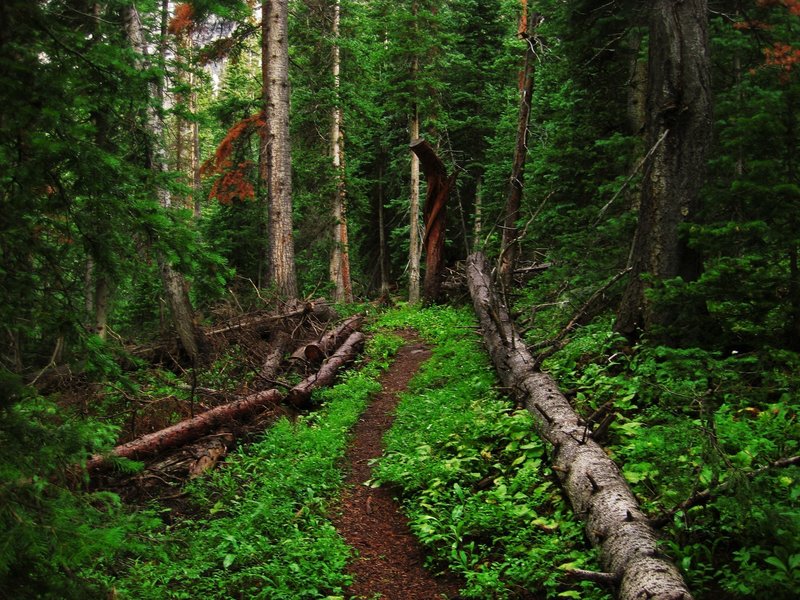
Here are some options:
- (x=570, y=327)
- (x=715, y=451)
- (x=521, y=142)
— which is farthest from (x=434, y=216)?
(x=715, y=451)

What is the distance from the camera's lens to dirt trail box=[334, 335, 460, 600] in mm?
4449

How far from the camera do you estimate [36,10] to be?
8.94 ft

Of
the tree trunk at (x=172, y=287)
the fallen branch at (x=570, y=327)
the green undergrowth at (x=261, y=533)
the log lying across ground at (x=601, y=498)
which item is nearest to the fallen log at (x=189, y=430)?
the green undergrowth at (x=261, y=533)

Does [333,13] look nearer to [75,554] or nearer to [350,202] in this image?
[350,202]

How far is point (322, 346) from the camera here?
451 inches

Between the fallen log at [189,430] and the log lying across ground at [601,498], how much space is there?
4.00 m

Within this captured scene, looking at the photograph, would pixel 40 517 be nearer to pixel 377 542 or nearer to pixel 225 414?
pixel 377 542

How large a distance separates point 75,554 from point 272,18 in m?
13.4

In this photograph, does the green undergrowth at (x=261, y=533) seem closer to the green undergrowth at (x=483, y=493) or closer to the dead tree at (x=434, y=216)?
the green undergrowth at (x=483, y=493)

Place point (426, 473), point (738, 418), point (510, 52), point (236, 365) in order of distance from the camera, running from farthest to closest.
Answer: point (510, 52), point (236, 365), point (426, 473), point (738, 418)

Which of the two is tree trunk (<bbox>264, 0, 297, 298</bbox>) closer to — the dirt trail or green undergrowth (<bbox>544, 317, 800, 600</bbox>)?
the dirt trail

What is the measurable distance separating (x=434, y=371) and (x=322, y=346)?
2.75m

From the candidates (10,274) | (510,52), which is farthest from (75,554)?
(510,52)

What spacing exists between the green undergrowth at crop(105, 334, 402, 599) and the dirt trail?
188 millimetres
